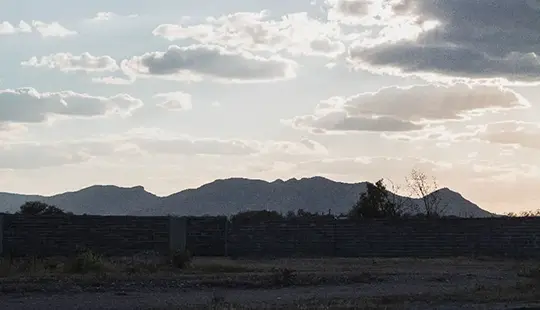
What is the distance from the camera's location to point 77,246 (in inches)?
2098

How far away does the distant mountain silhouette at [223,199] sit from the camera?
148000mm

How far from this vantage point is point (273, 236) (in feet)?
179

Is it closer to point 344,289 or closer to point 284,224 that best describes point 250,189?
point 284,224

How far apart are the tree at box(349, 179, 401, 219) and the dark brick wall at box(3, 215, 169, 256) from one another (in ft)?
57.2

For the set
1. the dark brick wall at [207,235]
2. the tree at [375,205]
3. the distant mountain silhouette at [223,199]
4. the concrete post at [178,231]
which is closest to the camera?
the concrete post at [178,231]

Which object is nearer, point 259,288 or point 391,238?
point 259,288

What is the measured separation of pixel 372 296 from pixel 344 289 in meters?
3.20

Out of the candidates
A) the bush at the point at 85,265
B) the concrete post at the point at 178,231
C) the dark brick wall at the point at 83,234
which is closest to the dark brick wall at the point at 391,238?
the concrete post at the point at 178,231

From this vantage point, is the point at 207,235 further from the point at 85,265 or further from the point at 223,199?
the point at 223,199

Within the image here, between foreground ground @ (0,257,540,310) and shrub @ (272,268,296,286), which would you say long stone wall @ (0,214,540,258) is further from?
shrub @ (272,268,296,286)

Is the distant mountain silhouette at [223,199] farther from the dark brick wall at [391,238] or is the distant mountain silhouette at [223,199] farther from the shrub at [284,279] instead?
the shrub at [284,279]

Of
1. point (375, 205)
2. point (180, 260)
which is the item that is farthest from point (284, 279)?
point (375, 205)

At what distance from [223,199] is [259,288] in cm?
12211

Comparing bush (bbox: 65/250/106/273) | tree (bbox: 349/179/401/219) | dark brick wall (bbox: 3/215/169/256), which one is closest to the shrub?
bush (bbox: 65/250/106/273)
